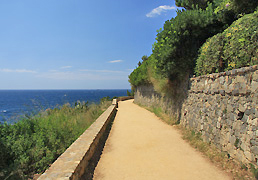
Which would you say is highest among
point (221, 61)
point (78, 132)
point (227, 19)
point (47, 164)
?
point (227, 19)

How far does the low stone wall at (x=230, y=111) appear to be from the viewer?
371cm

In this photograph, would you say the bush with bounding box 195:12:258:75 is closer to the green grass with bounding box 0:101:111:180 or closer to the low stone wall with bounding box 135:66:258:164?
the low stone wall with bounding box 135:66:258:164

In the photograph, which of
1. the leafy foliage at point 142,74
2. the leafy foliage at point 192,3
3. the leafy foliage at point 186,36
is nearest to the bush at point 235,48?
the leafy foliage at point 186,36

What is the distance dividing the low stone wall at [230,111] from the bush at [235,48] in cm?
35

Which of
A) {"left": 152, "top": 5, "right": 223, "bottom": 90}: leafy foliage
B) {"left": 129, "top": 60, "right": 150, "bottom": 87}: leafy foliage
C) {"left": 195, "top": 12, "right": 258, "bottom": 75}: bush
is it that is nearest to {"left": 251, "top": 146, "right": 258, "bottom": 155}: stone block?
{"left": 195, "top": 12, "right": 258, "bottom": 75}: bush

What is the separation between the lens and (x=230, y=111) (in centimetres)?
458

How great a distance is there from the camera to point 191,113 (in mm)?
7395

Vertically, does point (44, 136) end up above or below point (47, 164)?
above

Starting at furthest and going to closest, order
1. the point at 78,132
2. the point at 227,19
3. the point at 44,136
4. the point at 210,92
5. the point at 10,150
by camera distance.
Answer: the point at 227,19 < the point at 78,132 < the point at 44,136 < the point at 210,92 < the point at 10,150

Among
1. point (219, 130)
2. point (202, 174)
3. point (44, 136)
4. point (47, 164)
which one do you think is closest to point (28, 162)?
point (47, 164)

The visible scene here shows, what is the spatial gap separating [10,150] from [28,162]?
745 millimetres

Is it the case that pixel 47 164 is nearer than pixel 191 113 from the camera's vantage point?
Yes

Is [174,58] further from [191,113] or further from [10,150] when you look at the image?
[10,150]

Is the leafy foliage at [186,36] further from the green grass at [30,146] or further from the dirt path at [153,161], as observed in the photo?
the green grass at [30,146]
